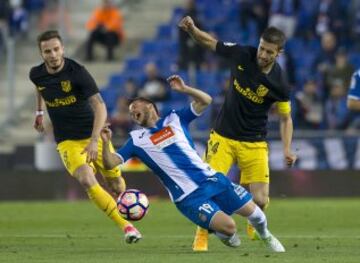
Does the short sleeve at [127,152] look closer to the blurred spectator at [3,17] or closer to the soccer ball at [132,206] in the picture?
the soccer ball at [132,206]

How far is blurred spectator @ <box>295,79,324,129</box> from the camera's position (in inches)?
976

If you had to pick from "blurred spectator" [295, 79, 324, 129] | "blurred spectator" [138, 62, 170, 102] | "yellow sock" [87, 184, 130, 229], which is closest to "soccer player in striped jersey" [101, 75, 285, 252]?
"yellow sock" [87, 184, 130, 229]

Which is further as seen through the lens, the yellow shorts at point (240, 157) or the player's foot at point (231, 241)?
the yellow shorts at point (240, 157)

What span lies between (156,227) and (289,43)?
35.3 feet

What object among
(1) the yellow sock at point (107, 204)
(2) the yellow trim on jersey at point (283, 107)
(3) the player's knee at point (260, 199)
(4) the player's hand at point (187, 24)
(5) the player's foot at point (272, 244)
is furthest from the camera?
(3) the player's knee at point (260, 199)

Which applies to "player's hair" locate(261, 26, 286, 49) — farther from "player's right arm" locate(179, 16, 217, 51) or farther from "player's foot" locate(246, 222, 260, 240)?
"player's foot" locate(246, 222, 260, 240)

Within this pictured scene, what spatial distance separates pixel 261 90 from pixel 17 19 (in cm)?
1640

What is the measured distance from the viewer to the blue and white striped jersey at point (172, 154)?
13031 millimetres

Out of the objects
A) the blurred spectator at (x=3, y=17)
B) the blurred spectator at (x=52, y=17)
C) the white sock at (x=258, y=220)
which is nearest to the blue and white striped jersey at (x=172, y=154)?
the white sock at (x=258, y=220)

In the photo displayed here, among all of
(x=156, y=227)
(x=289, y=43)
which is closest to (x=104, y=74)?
(x=289, y=43)

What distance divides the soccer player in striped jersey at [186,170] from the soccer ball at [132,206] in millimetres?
354

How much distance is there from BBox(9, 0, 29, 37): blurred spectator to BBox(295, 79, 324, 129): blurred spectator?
732 cm

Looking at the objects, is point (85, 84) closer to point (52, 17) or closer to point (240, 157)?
point (240, 157)

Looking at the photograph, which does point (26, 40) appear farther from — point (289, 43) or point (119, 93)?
point (289, 43)
